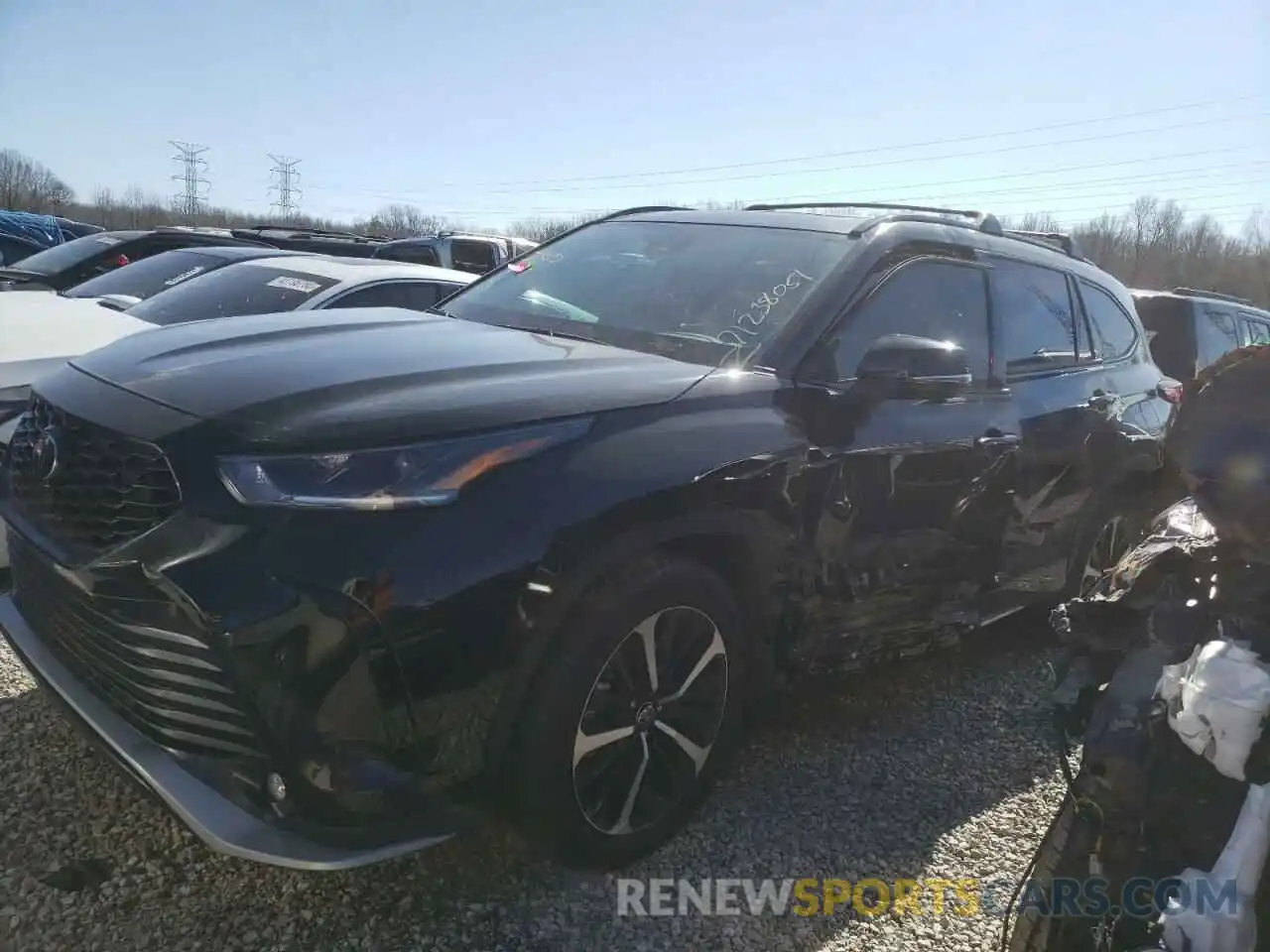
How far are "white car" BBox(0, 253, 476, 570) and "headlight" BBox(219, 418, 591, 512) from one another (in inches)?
108

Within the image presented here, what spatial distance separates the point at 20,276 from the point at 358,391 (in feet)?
24.0

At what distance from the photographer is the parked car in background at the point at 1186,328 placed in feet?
30.6

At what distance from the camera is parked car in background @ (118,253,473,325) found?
5875 millimetres

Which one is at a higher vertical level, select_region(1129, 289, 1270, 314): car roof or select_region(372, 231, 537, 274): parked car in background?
select_region(372, 231, 537, 274): parked car in background

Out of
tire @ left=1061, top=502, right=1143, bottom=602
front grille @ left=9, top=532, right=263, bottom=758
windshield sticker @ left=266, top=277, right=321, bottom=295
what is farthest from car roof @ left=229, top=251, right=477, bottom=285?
front grille @ left=9, top=532, right=263, bottom=758

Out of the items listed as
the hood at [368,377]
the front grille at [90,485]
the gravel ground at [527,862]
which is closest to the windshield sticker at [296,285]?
the hood at [368,377]

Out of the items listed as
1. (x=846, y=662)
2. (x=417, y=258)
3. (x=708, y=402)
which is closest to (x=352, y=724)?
(x=708, y=402)

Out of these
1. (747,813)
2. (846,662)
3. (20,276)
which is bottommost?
(747,813)

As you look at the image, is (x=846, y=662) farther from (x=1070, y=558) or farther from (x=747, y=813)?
(x=1070, y=558)

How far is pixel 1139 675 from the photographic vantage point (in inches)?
75.4

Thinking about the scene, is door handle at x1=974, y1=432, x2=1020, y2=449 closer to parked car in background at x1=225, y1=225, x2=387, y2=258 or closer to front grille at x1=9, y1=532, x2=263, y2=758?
front grille at x1=9, y1=532, x2=263, y2=758

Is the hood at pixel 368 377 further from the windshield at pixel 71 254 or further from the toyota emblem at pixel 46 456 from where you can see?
the windshield at pixel 71 254

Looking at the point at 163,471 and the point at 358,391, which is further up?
the point at 358,391

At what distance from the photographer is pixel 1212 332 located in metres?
9.59
